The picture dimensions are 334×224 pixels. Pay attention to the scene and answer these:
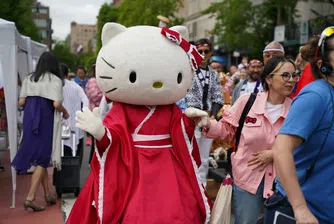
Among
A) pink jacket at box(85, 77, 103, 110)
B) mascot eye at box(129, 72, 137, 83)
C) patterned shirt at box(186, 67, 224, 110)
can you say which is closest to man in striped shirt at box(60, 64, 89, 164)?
pink jacket at box(85, 77, 103, 110)

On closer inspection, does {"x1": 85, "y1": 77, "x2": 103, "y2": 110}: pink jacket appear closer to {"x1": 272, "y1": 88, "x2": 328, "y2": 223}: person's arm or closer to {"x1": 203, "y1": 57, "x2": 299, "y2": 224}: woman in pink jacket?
{"x1": 203, "y1": 57, "x2": 299, "y2": 224}: woman in pink jacket

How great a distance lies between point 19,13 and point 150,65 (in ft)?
69.5

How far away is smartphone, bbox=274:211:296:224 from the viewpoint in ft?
10.0

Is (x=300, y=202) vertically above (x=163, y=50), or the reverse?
(x=163, y=50)

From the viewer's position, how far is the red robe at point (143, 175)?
434cm

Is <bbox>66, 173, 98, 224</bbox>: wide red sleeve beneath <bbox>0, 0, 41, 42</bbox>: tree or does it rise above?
beneath

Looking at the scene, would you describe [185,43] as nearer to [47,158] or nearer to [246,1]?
[47,158]

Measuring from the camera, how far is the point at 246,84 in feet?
25.5

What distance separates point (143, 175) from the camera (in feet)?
14.4

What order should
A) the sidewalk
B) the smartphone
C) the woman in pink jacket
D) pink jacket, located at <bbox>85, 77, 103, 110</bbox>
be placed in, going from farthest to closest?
1. pink jacket, located at <bbox>85, 77, 103, 110</bbox>
2. the sidewalk
3. the woman in pink jacket
4. the smartphone

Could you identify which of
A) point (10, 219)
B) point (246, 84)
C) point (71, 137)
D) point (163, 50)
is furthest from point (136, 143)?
point (71, 137)

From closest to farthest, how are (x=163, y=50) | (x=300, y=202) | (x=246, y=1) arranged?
(x=300, y=202) < (x=163, y=50) < (x=246, y=1)

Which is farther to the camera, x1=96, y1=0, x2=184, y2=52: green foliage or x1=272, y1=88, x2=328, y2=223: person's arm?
x1=96, y1=0, x2=184, y2=52: green foliage

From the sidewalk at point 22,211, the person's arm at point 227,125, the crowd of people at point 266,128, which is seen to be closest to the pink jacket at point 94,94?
the crowd of people at point 266,128
